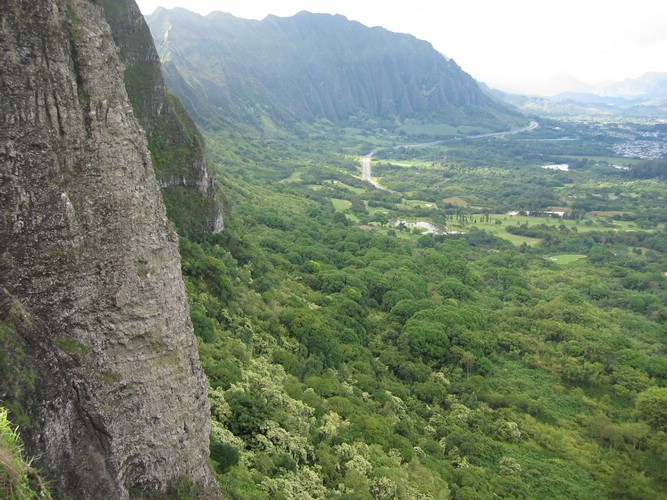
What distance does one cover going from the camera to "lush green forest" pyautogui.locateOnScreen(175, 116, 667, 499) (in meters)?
29.4

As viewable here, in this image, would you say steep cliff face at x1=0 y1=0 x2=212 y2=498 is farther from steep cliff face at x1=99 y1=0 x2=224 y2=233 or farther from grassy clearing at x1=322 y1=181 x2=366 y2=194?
grassy clearing at x1=322 y1=181 x2=366 y2=194

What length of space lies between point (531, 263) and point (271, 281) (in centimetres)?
5887

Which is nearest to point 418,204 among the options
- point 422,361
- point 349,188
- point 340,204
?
point 349,188

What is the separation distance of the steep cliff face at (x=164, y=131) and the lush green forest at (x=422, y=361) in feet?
12.8

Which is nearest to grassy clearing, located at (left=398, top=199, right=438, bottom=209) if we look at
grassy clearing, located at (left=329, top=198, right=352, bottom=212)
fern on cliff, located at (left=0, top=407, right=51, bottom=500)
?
grassy clearing, located at (left=329, top=198, right=352, bottom=212)

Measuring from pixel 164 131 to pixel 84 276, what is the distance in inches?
1407

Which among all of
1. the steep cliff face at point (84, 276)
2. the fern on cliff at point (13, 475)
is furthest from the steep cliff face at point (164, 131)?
the fern on cliff at point (13, 475)

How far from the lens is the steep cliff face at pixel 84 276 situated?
12.4m

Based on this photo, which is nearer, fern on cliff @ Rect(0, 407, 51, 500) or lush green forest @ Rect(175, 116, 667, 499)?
fern on cliff @ Rect(0, 407, 51, 500)

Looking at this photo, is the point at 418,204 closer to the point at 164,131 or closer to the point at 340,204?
the point at 340,204

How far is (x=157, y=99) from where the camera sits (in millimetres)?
46562

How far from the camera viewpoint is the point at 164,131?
46.8 meters

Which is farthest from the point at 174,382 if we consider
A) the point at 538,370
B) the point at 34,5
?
the point at 538,370

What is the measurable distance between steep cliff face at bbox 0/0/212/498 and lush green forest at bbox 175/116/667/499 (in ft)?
21.6
